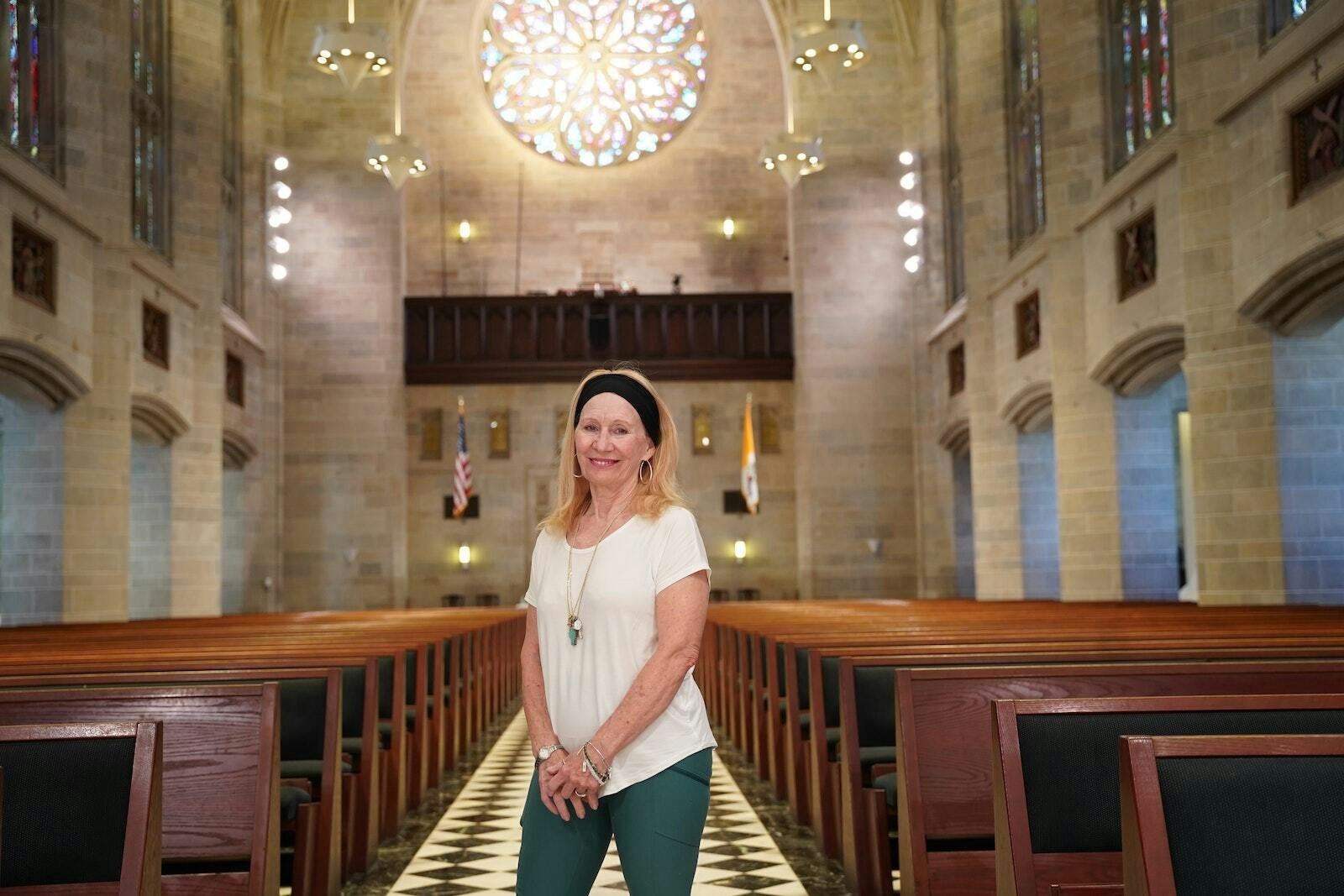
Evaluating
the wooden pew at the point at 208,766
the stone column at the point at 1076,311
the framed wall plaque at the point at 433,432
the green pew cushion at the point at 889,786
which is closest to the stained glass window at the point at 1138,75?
the stone column at the point at 1076,311

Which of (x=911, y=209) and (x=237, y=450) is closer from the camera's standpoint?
(x=237, y=450)

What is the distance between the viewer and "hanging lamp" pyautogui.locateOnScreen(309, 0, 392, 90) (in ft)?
58.3

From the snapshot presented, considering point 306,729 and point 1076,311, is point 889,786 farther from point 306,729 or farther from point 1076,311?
point 1076,311

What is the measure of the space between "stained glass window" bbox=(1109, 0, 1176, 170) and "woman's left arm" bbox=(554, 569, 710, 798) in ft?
38.9

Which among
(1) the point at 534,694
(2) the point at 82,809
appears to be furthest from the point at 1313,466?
(2) the point at 82,809

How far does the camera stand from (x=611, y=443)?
2555 millimetres

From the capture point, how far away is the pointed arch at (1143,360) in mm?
12648

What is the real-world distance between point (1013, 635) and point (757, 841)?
59.3 inches

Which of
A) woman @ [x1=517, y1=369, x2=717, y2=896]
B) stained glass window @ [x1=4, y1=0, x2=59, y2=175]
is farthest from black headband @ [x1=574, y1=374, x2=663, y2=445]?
stained glass window @ [x1=4, y1=0, x2=59, y2=175]

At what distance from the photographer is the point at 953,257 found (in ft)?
69.0

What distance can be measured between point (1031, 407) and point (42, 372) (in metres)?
11.0

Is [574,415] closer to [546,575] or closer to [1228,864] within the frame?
[546,575]

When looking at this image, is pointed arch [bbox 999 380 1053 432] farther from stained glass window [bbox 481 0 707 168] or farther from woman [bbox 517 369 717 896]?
woman [bbox 517 369 717 896]

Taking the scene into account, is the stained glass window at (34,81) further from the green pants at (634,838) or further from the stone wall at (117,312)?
the green pants at (634,838)
